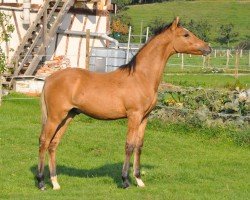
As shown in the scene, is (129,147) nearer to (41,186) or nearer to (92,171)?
(41,186)

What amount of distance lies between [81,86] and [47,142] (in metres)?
1.11

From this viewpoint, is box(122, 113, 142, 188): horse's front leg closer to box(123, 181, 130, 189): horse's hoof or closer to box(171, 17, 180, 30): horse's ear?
box(123, 181, 130, 189): horse's hoof

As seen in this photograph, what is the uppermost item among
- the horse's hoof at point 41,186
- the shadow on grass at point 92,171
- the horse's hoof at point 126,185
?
the horse's hoof at point 126,185

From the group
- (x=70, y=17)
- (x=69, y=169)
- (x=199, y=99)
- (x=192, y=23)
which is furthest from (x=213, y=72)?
(x=192, y=23)

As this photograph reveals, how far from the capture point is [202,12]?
11694cm

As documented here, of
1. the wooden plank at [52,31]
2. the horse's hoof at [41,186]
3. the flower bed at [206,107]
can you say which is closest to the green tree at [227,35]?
the wooden plank at [52,31]

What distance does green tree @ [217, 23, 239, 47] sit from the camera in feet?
324

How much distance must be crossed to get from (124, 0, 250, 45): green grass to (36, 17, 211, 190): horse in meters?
90.3

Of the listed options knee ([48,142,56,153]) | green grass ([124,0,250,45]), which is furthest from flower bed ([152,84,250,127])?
green grass ([124,0,250,45])

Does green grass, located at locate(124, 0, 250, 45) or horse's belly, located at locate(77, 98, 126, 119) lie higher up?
horse's belly, located at locate(77, 98, 126, 119)

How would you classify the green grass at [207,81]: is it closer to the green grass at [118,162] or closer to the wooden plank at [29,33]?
the wooden plank at [29,33]

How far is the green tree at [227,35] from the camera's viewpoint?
9875 centimetres

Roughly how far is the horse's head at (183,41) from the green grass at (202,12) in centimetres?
9025

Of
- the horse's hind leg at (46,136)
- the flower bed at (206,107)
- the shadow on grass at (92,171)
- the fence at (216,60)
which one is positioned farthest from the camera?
the fence at (216,60)
